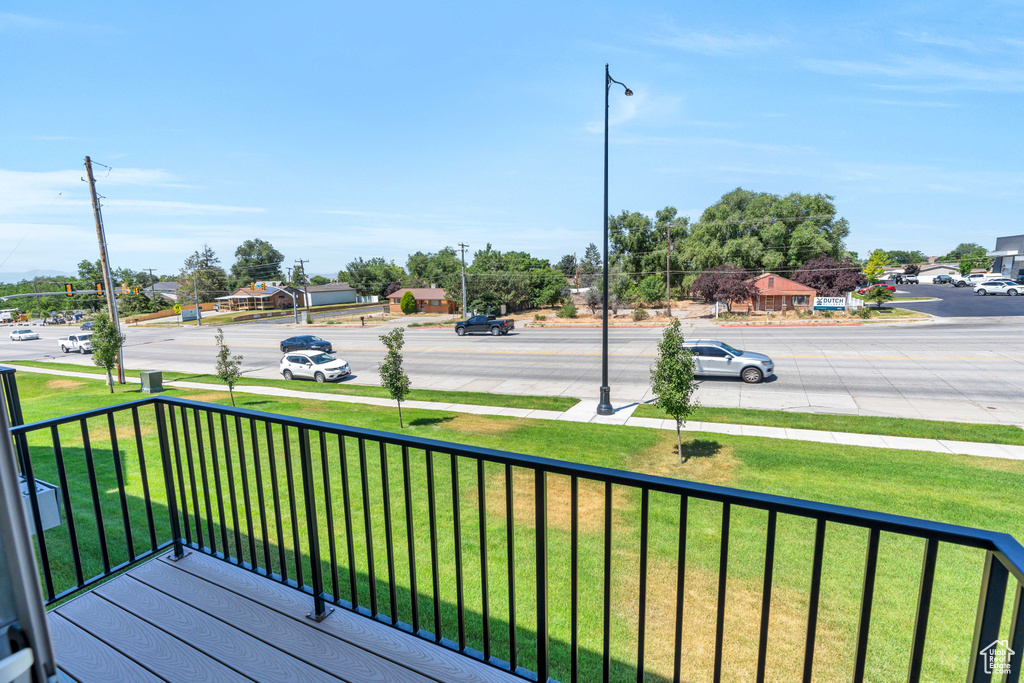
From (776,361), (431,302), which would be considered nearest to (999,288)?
(776,361)

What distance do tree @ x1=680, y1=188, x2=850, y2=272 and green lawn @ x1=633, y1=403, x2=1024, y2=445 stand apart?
4273 centimetres

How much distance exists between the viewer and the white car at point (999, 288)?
47.8 metres

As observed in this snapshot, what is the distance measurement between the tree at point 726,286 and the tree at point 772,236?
653 cm

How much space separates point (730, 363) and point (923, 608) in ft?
56.9

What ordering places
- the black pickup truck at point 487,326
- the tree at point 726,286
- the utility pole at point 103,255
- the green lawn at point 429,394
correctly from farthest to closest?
the tree at point 726,286, the black pickup truck at point 487,326, the utility pole at point 103,255, the green lawn at point 429,394

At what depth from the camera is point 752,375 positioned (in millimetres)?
17328

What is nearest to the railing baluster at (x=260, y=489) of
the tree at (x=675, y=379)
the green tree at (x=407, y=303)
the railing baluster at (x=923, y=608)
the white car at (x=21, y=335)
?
the railing baluster at (x=923, y=608)

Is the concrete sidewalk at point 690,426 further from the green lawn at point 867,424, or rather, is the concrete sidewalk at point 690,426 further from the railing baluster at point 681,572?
the railing baluster at point 681,572

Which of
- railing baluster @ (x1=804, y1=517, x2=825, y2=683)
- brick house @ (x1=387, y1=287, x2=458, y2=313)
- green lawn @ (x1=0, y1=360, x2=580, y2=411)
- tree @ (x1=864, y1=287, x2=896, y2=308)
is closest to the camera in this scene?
railing baluster @ (x1=804, y1=517, x2=825, y2=683)

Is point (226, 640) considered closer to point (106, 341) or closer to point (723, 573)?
point (723, 573)

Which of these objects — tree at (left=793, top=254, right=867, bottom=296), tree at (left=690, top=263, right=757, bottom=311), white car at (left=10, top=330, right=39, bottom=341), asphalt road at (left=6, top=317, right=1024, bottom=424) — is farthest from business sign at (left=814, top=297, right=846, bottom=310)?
white car at (left=10, top=330, right=39, bottom=341)

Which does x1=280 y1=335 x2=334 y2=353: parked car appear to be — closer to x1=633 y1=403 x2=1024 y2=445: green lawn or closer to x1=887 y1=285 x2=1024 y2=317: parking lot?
x1=633 y1=403 x2=1024 y2=445: green lawn

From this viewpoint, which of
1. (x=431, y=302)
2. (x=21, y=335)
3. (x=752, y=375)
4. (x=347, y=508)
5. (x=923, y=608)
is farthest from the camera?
(x=431, y=302)

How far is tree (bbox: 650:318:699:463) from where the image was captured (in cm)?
1033
